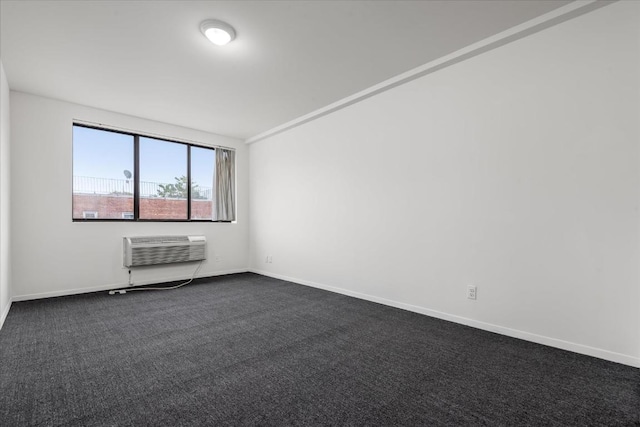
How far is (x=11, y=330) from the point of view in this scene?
2.73 metres

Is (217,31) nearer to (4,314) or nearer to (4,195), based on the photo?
(4,195)

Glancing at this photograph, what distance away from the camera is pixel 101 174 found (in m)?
4.43

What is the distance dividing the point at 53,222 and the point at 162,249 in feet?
4.35

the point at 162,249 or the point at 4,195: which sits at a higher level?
the point at 4,195

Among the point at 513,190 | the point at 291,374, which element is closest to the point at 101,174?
the point at 291,374

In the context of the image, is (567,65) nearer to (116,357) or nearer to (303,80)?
(303,80)

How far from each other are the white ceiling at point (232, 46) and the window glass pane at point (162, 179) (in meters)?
0.95

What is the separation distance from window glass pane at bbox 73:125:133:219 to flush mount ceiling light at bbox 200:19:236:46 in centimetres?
286

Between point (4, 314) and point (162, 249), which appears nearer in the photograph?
point (4, 314)

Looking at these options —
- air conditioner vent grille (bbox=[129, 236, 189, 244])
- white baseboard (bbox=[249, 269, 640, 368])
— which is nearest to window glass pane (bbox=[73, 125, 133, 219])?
air conditioner vent grille (bbox=[129, 236, 189, 244])

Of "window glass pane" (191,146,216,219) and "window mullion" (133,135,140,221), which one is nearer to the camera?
"window mullion" (133,135,140,221)

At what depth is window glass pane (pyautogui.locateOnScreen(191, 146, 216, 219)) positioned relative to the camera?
17.6 ft

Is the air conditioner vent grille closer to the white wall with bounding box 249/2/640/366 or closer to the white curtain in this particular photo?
the white curtain

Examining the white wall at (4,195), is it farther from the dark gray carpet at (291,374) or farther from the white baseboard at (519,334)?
the white baseboard at (519,334)
